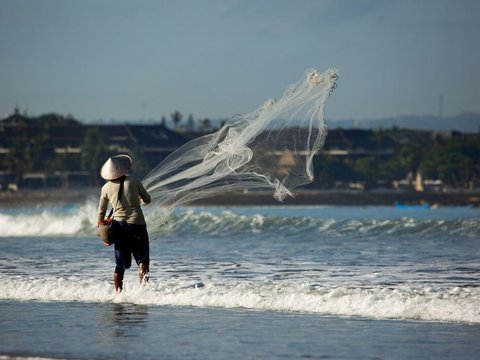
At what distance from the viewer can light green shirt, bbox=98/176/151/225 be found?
529 inches

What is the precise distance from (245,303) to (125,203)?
181 cm

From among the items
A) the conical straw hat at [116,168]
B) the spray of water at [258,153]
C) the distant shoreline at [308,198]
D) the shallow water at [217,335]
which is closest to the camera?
the shallow water at [217,335]

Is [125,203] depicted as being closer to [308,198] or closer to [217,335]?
[217,335]

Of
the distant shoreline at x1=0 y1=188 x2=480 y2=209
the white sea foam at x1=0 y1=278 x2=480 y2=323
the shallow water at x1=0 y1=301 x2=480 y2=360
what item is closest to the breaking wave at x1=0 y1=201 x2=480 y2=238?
the white sea foam at x1=0 y1=278 x2=480 y2=323

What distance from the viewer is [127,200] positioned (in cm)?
1346

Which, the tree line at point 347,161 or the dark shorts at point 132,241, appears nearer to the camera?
the dark shorts at point 132,241

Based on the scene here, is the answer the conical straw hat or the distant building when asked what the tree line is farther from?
the conical straw hat

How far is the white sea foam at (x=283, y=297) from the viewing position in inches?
495

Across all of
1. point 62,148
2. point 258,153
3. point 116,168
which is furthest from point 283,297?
point 62,148

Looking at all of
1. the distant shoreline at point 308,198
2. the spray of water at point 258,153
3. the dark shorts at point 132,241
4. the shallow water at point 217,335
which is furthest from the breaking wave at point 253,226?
the distant shoreline at point 308,198

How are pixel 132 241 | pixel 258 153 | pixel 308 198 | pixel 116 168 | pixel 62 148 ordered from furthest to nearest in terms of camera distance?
pixel 62 148, pixel 308 198, pixel 258 153, pixel 132 241, pixel 116 168

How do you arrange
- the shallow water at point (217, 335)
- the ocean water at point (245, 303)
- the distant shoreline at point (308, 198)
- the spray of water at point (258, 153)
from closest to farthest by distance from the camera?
the shallow water at point (217, 335) → the ocean water at point (245, 303) → the spray of water at point (258, 153) → the distant shoreline at point (308, 198)

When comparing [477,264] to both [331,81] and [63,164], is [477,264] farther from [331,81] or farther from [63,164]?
[63,164]

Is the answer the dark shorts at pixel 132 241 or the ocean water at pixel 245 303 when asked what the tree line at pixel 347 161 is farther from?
the dark shorts at pixel 132 241
